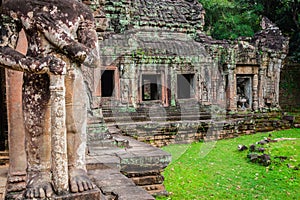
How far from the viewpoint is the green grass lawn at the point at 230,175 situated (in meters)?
6.26

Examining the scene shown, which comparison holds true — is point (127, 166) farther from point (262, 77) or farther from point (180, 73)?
point (262, 77)

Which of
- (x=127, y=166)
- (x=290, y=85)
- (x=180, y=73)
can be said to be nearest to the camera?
(x=127, y=166)

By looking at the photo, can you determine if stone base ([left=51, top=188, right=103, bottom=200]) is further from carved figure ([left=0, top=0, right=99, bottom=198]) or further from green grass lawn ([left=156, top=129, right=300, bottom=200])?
green grass lawn ([left=156, top=129, right=300, bottom=200])

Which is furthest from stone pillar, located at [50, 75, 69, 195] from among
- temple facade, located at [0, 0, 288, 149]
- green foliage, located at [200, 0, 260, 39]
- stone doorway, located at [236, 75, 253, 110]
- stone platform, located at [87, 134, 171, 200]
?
green foliage, located at [200, 0, 260, 39]

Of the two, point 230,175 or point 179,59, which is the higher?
point 179,59

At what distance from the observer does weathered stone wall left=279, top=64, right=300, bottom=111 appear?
19.5 meters

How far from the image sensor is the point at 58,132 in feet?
9.16

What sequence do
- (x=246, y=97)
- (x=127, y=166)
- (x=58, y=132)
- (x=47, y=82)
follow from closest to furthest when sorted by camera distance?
(x=58, y=132), (x=47, y=82), (x=127, y=166), (x=246, y=97)

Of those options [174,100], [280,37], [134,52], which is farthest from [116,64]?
[280,37]

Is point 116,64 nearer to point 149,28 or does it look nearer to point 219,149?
point 149,28

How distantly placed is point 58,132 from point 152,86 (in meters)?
14.7

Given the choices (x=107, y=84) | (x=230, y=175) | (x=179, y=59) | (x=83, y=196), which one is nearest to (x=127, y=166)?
(x=83, y=196)

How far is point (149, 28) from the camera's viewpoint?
1520 cm

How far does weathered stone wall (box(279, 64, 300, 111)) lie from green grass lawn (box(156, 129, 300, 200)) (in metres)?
10.2
